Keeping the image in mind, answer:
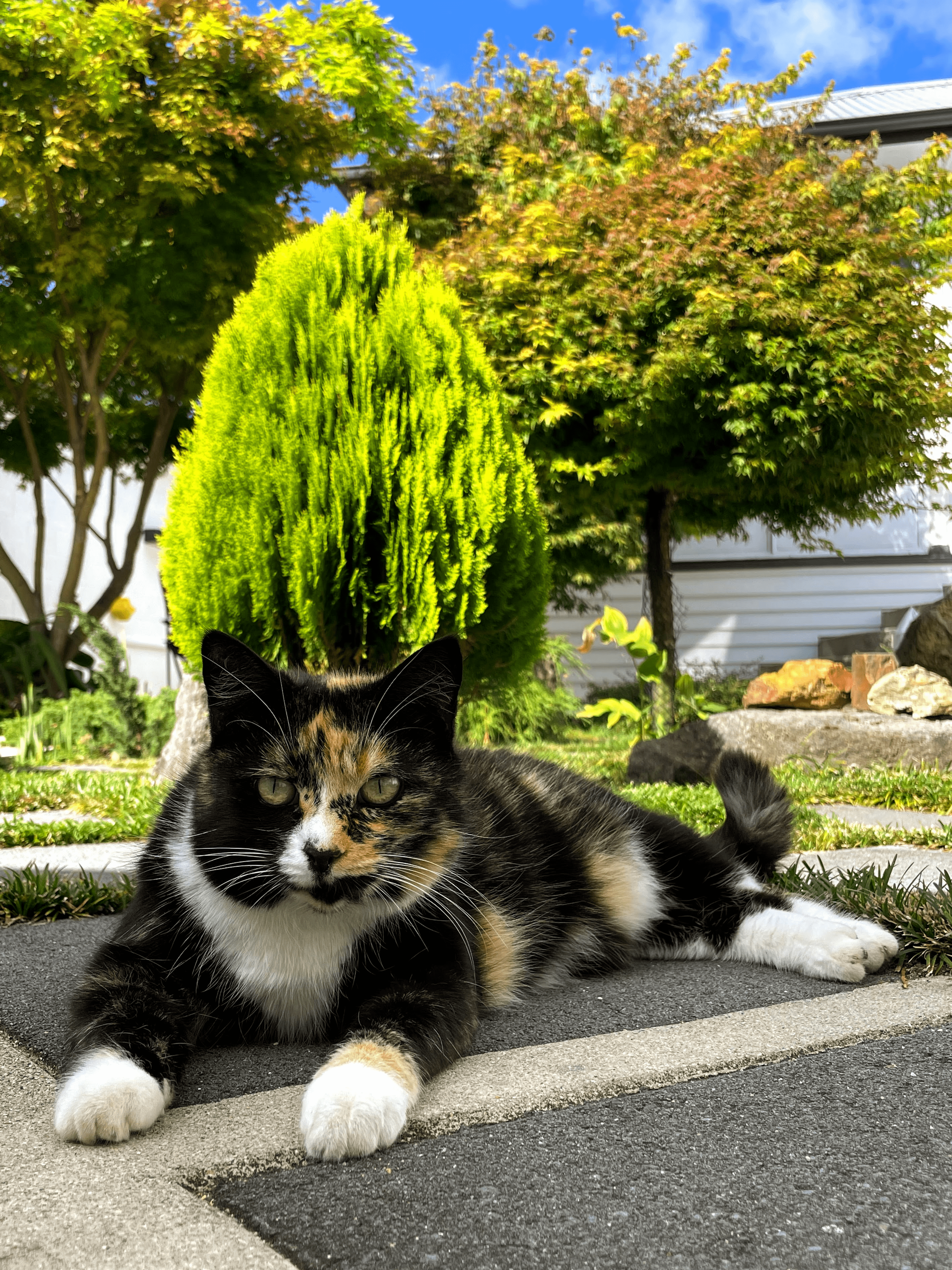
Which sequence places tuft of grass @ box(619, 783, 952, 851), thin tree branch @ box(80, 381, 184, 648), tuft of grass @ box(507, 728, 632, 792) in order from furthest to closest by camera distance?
thin tree branch @ box(80, 381, 184, 648) < tuft of grass @ box(507, 728, 632, 792) < tuft of grass @ box(619, 783, 952, 851)

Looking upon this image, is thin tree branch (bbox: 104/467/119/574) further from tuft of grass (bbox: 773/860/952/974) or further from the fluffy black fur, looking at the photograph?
the fluffy black fur

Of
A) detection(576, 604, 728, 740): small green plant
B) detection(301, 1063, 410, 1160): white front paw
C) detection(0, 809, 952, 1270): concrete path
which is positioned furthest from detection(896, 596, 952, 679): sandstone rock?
detection(301, 1063, 410, 1160): white front paw

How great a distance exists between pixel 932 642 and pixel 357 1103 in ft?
25.7

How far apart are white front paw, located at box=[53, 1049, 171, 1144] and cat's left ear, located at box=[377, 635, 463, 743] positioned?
28.9 inches

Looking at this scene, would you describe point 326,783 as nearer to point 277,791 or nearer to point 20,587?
point 277,791

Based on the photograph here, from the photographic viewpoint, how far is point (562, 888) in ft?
8.27

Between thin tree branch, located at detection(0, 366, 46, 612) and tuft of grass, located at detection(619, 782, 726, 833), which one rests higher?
thin tree branch, located at detection(0, 366, 46, 612)

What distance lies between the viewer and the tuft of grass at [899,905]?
94.4 inches

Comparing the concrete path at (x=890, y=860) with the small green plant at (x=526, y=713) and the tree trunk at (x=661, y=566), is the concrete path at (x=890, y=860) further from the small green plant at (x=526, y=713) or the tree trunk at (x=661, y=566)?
the tree trunk at (x=661, y=566)

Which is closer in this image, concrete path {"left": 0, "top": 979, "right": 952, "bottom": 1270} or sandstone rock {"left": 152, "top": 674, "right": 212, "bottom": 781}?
concrete path {"left": 0, "top": 979, "right": 952, "bottom": 1270}

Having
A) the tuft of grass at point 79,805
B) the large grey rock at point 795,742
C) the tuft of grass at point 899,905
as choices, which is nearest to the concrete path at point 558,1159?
the tuft of grass at point 899,905

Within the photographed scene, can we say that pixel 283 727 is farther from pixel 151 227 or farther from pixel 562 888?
pixel 151 227

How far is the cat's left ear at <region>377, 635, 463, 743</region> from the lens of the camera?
1950 millimetres

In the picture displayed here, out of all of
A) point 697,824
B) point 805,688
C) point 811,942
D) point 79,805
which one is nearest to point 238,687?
point 811,942
